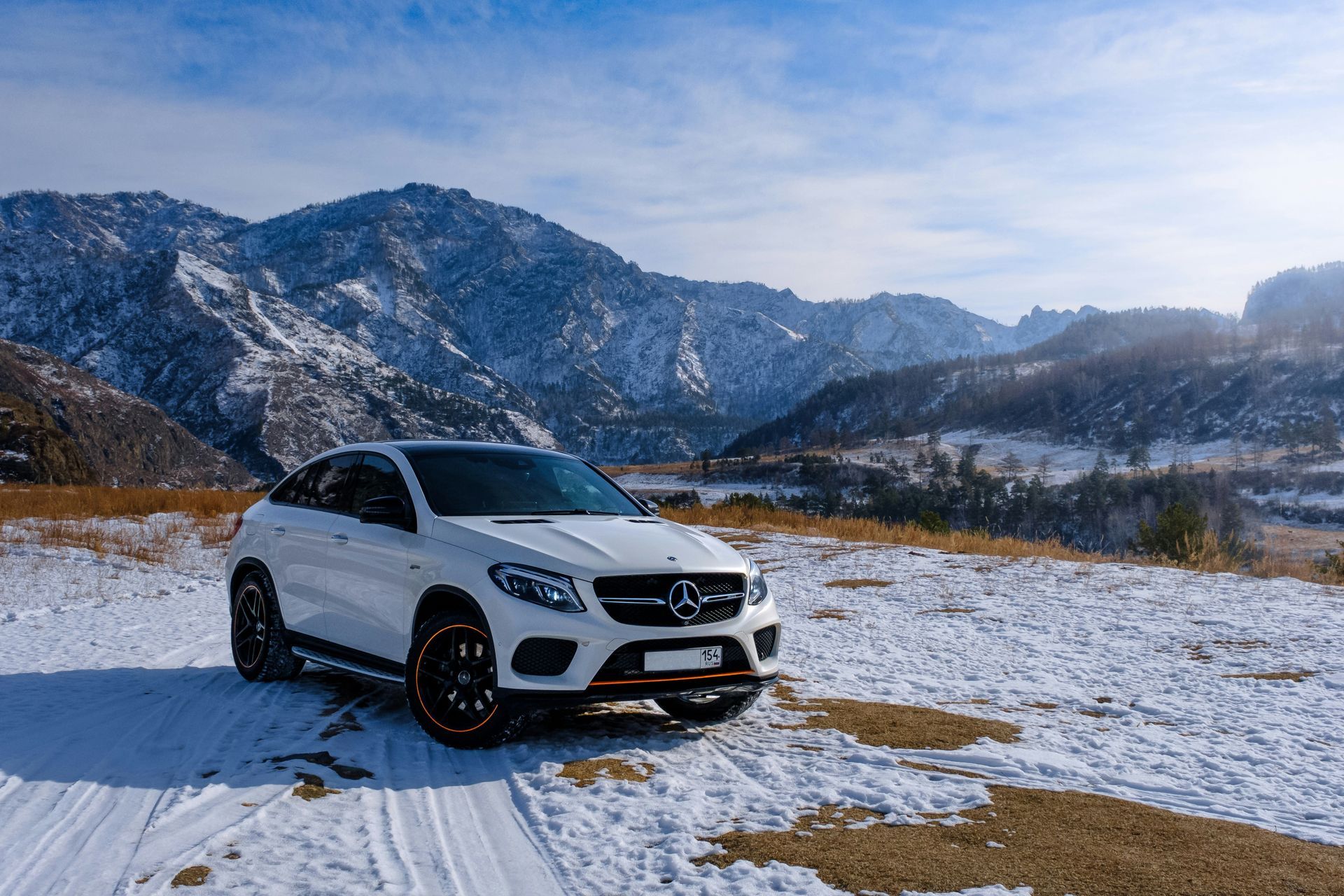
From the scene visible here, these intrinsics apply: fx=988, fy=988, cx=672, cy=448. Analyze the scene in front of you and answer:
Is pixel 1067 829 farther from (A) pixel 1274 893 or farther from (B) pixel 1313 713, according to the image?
(B) pixel 1313 713

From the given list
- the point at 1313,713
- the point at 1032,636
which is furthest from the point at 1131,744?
the point at 1032,636

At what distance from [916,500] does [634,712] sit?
8728 cm

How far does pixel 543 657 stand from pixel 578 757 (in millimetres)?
671

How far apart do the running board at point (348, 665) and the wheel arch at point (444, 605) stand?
367mm

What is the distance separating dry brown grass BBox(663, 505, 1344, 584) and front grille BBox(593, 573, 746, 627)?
38.5ft

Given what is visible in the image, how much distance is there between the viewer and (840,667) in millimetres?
8367

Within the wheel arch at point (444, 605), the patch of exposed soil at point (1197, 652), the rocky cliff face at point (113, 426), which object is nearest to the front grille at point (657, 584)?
the wheel arch at point (444, 605)

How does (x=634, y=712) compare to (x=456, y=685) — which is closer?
(x=456, y=685)

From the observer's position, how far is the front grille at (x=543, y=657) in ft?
17.2

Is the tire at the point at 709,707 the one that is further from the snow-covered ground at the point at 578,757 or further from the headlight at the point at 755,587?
the headlight at the point at 755,587

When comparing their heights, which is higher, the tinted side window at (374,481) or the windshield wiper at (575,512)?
the tinted side window at (374,481)

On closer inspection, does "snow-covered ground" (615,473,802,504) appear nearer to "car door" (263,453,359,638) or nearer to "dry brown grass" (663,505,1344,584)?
"dry brown grass" (663,505,1344,584)

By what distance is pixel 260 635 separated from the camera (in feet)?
24.2

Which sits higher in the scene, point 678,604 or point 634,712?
point 678,604
